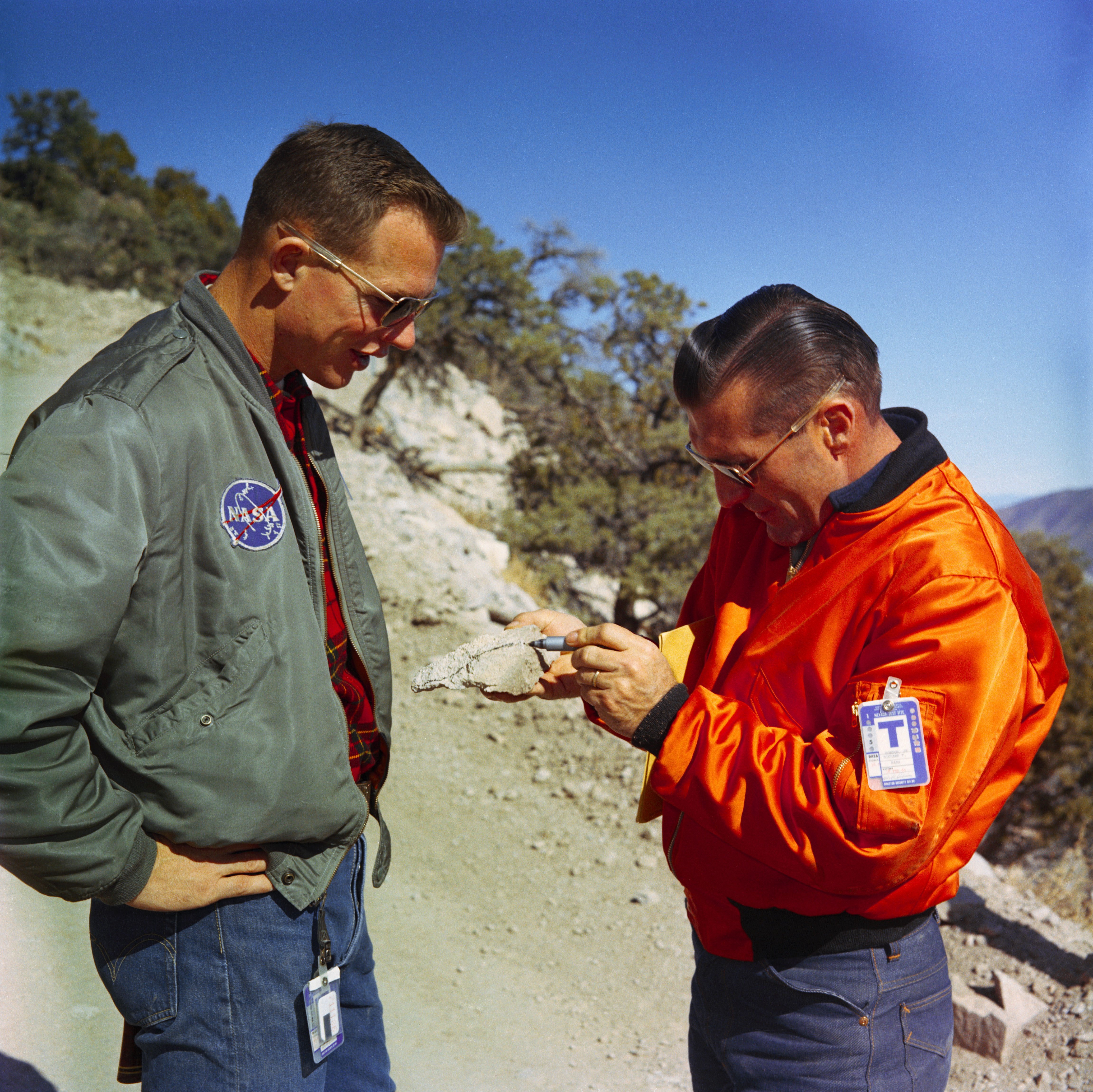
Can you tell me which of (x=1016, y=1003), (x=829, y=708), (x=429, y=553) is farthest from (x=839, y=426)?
(x=429, y=553)

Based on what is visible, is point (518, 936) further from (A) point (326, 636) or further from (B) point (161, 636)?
(B) point (161, 636)

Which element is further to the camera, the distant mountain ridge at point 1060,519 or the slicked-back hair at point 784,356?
the distant mountain ridge at point 1060,519

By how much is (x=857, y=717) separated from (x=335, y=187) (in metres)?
1.44

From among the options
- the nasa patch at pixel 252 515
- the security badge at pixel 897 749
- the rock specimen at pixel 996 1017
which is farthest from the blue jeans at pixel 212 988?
the rock specimen at pixel 996 1017

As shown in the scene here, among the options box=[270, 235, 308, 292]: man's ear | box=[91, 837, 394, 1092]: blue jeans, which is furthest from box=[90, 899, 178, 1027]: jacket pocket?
box=[270, 235, 308, 292]: man's ear

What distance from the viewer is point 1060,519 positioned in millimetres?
12984

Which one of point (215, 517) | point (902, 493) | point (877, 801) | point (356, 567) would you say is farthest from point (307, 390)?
point (877, 801)

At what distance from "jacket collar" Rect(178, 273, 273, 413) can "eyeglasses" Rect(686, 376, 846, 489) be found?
89cm

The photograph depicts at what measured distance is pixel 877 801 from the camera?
4.66 feet

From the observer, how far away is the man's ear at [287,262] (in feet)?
5.91

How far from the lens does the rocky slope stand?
Answer: 340cm

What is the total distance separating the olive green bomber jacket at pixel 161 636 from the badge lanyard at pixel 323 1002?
118 millimetres

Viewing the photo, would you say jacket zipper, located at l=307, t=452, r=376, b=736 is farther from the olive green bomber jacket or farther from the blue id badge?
the blue id badge

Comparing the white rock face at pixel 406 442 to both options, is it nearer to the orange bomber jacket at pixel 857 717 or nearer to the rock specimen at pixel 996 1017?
the orange bomber jacket at pixel 857 717
